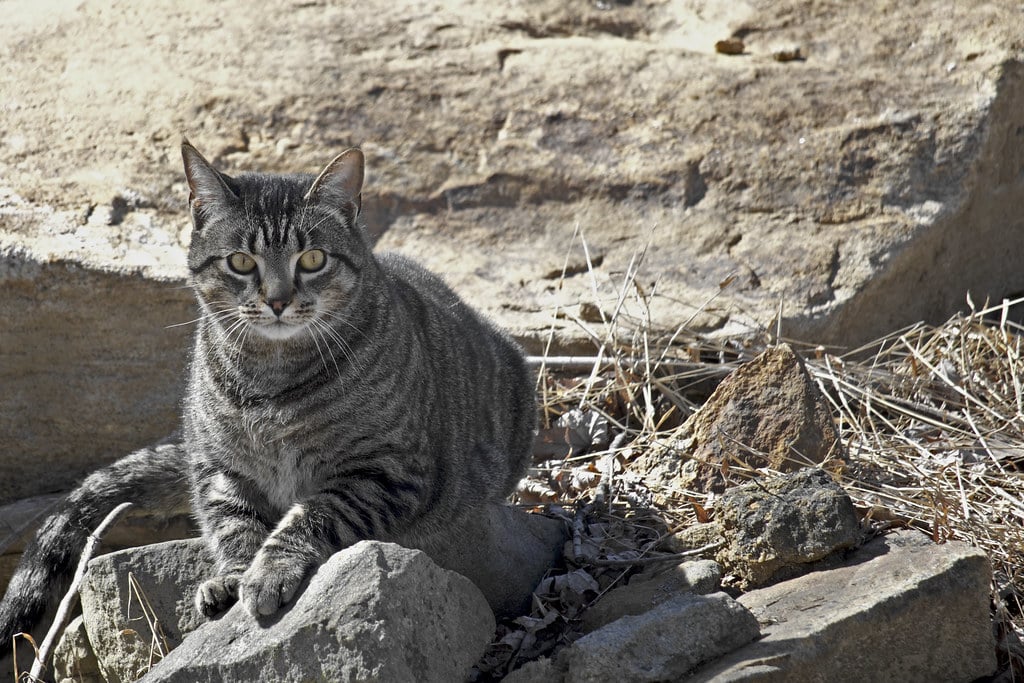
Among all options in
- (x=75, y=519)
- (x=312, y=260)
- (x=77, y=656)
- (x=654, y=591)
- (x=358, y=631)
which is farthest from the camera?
(x=75, y=519)

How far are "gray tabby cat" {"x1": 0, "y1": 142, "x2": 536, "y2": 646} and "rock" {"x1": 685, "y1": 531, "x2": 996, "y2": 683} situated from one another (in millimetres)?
1246

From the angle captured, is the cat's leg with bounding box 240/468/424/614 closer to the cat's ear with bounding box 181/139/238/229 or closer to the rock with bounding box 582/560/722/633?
the rock with bounding box 582/560/722/633

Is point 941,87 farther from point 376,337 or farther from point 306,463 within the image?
point 306,463

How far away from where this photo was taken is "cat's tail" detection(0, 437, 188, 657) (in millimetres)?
4035

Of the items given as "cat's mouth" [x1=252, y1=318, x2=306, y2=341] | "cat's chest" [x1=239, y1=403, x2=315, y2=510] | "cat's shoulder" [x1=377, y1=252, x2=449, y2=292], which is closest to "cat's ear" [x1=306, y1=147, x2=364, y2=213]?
"cat's mouth" [x1=252, y1=318, x2=306, y2=341]

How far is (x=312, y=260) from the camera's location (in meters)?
3.69

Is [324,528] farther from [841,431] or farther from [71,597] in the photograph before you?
[841,431]

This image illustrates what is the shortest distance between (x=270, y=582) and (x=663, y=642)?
44.4 inches

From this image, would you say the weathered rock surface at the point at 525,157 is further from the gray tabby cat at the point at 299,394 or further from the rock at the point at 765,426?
the gray tabby cat at the point at 299,394

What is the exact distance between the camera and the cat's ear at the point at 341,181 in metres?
3.76

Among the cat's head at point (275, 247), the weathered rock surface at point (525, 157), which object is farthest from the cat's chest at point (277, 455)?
the weathered rock surface at point (525, 157)

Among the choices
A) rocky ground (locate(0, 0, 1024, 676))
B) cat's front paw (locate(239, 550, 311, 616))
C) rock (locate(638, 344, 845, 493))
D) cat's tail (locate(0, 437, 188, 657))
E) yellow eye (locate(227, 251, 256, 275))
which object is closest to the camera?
cat's front paw (locate(239, 550, 311, 616))

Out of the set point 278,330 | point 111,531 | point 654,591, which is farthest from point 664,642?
point 111,531

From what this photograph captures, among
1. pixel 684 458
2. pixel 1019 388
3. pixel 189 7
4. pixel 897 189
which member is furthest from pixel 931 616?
pixel 189 7
